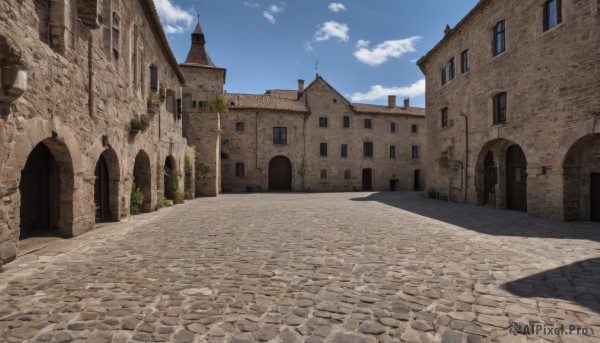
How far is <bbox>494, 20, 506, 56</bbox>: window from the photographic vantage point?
42.5 ft

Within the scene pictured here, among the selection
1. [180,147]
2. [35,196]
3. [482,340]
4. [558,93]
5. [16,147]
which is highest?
[558,93]

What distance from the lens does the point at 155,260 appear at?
18.5ft

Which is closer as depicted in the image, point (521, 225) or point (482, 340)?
point (482, 340)

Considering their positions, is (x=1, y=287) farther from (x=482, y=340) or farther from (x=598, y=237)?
(x=598, y=237)

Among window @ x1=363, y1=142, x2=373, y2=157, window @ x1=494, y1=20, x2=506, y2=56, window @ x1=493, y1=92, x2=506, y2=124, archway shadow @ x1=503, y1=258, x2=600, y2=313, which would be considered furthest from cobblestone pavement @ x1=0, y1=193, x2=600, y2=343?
window @ x1=363, y1=142, x2=373, y2=157

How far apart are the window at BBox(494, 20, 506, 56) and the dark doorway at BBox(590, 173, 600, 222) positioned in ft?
20.2

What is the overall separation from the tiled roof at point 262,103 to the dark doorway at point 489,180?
56.3 ft

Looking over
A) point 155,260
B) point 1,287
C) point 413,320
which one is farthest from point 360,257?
point 1,287

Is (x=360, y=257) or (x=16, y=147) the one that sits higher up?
(x=16, y=147)

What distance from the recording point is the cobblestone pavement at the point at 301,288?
318 centimetres

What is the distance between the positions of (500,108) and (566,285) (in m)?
11.2

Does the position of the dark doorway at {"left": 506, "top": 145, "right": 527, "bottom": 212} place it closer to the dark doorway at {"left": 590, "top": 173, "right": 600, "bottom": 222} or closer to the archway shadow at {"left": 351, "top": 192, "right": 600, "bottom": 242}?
the archway shadow at {"left": 351, "top": 192, "right": 600, "bottom": 242}

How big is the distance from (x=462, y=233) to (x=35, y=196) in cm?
1092

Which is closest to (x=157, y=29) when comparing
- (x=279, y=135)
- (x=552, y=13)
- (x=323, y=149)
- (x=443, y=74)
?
(x=552, y=13)
